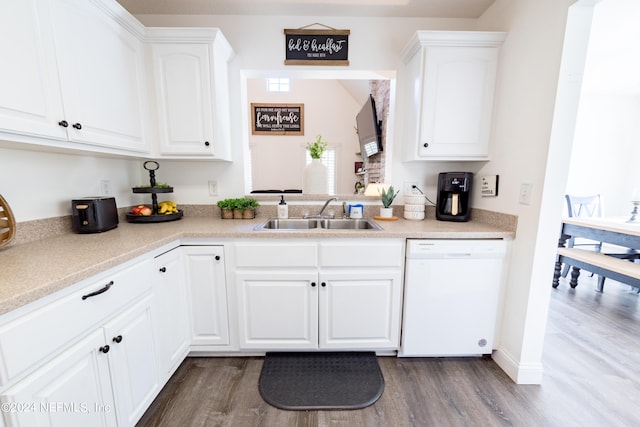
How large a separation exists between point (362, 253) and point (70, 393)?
1379 millimetres

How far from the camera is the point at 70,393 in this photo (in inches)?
33.8

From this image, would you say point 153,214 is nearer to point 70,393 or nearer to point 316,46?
point 70,393

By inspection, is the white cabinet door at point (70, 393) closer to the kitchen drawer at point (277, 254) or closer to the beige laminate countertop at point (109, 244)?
the beige laminate countertop at point (109, 244)

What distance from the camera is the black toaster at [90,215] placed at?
142cm

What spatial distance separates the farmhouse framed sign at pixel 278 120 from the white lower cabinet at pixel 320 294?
4974 millimetres

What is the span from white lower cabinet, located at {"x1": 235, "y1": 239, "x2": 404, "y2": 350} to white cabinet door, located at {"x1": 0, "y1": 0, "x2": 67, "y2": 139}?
104cm

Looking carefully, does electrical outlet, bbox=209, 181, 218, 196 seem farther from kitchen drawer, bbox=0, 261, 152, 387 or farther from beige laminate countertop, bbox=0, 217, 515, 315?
kitchen drawer, bbox=0, 261, 152, 387

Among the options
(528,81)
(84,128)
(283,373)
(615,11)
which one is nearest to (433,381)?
(283,373)

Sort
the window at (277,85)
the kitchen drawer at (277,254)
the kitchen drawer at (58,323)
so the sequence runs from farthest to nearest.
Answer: the window at (277,85) < the kitchen drawer at (277,254) < the kitchen drawer at (58,323)

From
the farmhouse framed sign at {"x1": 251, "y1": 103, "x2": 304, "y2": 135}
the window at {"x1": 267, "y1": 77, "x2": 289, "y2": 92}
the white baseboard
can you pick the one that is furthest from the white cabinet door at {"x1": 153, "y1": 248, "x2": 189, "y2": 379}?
the window at {"x1": 267, "y1": 77, "x2": 289, "y2": 92}

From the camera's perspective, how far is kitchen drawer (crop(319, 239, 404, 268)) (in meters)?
1.55

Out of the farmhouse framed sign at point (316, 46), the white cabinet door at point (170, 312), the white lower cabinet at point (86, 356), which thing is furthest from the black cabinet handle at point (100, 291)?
the farmhouse framed sign at point (316, 46)

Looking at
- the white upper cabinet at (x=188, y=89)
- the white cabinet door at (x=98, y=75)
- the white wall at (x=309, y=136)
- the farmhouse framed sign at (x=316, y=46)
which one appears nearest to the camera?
the white cabinet door at (x=98, y=75)

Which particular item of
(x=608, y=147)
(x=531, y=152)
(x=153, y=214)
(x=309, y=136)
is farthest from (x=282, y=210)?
(x=608, y=147)
